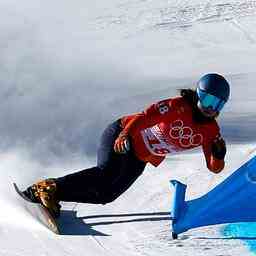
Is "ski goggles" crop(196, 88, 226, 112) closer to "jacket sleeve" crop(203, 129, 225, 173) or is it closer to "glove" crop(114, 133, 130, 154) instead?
"jacket sleeve" crop(203, 129, 225, 173)

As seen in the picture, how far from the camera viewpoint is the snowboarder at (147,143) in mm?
5633

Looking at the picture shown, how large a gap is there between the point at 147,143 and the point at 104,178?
38 cm

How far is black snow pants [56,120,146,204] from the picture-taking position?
234 inches

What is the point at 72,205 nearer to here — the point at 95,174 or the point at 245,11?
the point at 95,174

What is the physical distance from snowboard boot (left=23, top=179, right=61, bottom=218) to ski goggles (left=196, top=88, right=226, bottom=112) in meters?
1.13

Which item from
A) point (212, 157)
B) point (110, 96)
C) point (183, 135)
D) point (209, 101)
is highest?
point (209, 101)

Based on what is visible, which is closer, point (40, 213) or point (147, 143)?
point (40, 213)

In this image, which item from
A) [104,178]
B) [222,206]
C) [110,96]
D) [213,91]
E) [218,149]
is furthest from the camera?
[110,96]

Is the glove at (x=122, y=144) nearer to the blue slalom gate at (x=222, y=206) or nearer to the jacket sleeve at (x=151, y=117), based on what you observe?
the jacket sleeve at (x=151, y=117)

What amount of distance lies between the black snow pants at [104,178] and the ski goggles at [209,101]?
0.63 meters

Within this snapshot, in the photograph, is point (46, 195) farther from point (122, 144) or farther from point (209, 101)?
point (209, 101)

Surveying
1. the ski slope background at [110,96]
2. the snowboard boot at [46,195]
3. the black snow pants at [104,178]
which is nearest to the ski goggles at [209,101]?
the black snow pants at [104,178]

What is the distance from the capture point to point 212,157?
5723 millimetres

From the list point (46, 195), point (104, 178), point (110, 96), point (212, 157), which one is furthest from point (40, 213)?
point (110, 96)
